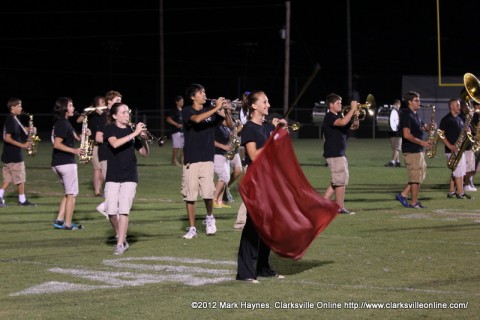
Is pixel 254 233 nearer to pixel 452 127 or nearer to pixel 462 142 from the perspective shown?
pixel 462 142

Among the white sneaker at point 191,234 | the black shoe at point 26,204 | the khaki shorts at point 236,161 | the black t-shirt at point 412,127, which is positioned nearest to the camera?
the white sneaker at point 191,234

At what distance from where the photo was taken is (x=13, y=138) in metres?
18.0

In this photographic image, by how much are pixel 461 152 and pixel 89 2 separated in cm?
6017

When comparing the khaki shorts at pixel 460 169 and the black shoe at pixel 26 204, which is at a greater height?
the khaki shorts at pixel 460 169

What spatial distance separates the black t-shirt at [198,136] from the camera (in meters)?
13.5

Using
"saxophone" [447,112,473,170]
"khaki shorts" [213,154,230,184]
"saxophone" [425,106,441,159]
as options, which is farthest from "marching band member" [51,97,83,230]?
"saxophone" [447,112,473,170]

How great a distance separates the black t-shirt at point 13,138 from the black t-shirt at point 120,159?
602 cm

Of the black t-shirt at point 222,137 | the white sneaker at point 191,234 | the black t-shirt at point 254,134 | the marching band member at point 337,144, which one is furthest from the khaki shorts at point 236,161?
the black t-shirt at point 254,134

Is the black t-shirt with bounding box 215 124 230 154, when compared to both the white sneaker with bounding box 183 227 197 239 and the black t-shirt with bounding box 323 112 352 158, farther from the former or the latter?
the white sneaker with bounding box 183 227 197 239

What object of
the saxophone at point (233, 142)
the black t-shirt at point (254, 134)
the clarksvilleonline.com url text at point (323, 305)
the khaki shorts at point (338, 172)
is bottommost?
the clarksvilleonline.com url text at point (323, 305)

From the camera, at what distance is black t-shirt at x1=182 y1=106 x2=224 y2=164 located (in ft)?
44.2

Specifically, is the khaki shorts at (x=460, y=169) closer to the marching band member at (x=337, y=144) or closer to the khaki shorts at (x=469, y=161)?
the khaki shorts at (x=469, y=161)

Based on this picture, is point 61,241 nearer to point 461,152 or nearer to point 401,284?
point 401,284

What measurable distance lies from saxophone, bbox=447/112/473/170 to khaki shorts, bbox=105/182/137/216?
8.04 m
